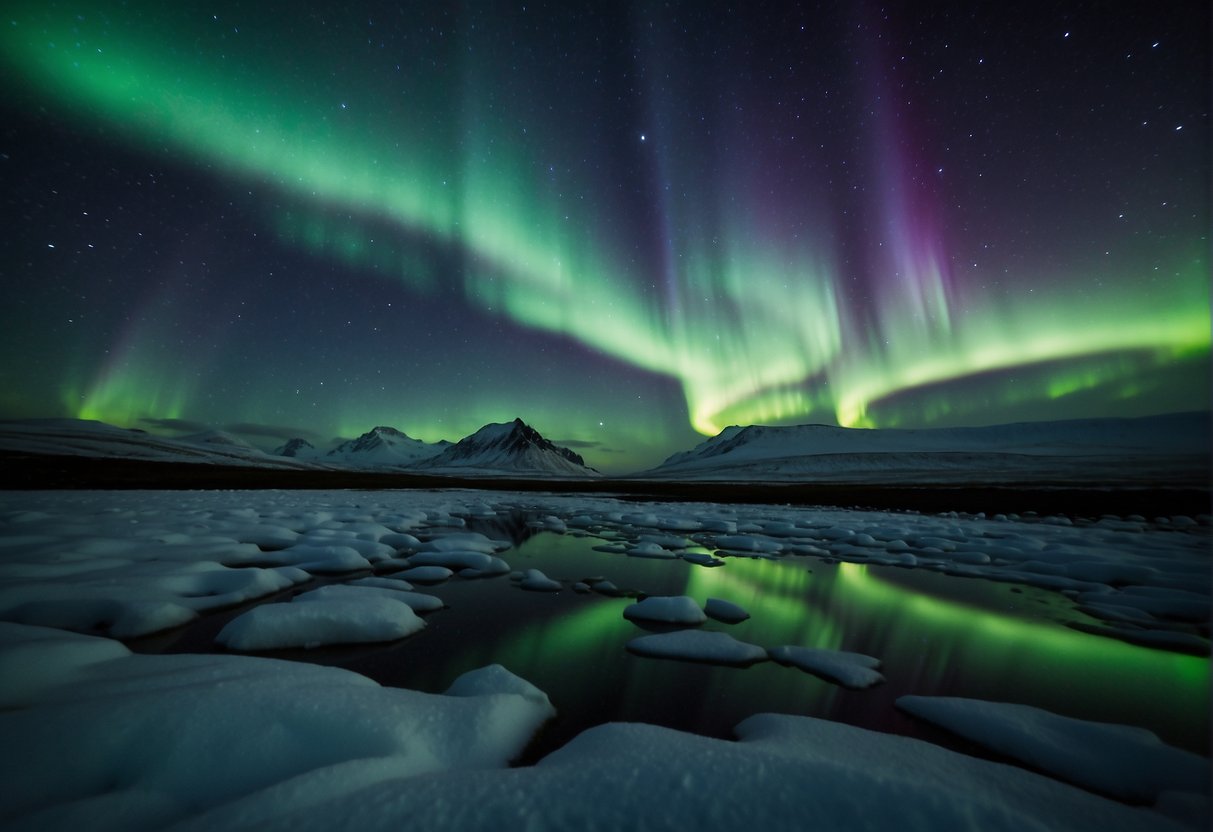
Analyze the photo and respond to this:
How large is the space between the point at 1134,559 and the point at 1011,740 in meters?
10.3

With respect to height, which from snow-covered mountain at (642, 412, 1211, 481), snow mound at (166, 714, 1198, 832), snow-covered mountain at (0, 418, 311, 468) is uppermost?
snow-covered mountain at (642, 412, 1211, 481)

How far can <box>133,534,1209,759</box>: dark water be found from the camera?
10.9 feet

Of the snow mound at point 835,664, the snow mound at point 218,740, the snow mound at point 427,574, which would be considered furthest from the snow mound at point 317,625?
the snow mound at point 835,664

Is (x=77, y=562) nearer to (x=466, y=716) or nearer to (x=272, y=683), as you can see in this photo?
(x=272, y=683)

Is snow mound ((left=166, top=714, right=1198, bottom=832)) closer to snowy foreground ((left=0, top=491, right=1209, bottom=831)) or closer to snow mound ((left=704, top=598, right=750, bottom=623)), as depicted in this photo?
snowy foreground ((left=0, top=491, right=1209, bottom=831))

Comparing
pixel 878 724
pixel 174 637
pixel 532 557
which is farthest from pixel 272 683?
pixel 532 557

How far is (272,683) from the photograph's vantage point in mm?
2740

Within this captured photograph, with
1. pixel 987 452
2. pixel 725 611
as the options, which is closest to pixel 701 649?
pixel 725 611

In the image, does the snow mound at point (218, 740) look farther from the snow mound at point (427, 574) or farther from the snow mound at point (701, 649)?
the snow mound at point (427, 574)

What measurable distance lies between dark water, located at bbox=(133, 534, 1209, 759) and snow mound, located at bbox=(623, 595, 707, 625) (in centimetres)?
18

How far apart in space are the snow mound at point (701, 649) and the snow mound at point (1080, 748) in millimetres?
1287

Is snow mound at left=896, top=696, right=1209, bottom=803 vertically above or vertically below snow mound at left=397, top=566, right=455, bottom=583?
above

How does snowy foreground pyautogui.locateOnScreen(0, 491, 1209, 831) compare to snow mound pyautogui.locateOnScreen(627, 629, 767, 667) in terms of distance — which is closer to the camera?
snowy foreground pyautogui.locateOnScreen(0, 491, 1209, 831)

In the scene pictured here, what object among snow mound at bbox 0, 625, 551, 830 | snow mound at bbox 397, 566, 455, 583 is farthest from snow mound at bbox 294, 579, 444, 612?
snow mound at bbox 0, 625, 551, 830
